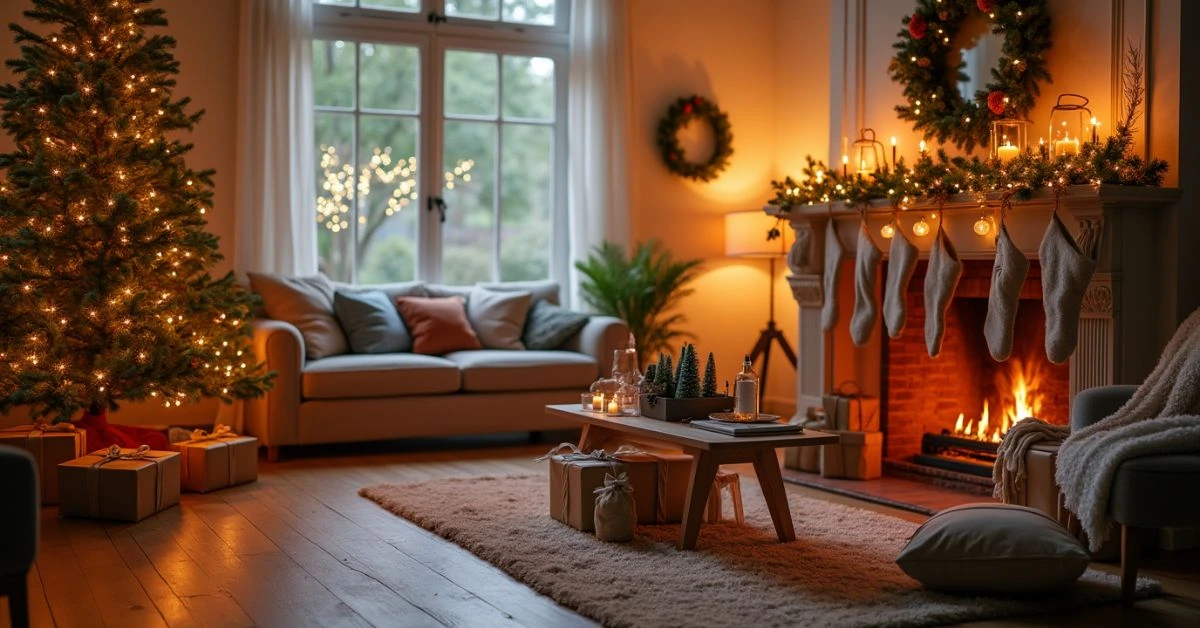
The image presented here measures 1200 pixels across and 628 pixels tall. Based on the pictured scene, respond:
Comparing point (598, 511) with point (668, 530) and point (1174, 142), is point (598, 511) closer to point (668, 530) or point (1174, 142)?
point (668, 530)

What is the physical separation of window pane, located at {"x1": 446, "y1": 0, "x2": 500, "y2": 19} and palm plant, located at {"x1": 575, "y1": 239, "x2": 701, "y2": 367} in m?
1.50

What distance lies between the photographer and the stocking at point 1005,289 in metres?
4.61

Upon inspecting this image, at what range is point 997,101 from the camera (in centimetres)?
496

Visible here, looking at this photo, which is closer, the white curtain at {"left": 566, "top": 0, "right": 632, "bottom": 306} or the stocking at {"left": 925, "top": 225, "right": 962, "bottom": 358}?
the stocking at {"left": 925, "top": 225, "right": 962, "bottom": 358}

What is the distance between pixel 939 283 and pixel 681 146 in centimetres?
290

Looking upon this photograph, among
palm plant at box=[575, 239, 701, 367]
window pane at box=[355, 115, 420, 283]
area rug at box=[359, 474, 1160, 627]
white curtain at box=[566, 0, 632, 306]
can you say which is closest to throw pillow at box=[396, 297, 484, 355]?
window pane at box=[355, 115, 420, 283]

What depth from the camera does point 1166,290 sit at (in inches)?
174

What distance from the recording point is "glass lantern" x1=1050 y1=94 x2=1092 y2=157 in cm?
466

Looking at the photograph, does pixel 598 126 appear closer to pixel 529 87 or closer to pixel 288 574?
pixel 529 87

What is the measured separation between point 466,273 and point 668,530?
3309 millimetres

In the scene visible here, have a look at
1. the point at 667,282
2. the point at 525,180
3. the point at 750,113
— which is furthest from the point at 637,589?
the point at 750,113

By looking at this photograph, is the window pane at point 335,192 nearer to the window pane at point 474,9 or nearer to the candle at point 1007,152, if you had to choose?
the window pane at point 474,9

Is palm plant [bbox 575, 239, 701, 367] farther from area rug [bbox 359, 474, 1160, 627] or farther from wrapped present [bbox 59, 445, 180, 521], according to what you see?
wrapped present [bbox 59, 445, 180, 521]

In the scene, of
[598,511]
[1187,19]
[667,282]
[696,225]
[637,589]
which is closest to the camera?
[637,589]
